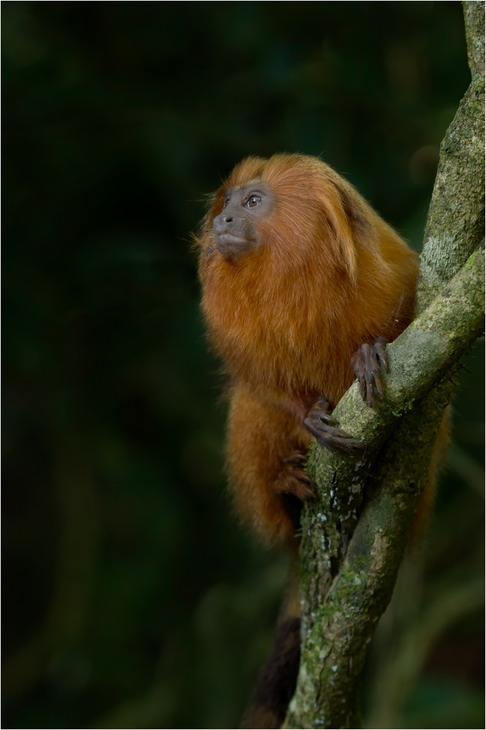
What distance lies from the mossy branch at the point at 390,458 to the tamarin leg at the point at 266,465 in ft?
0.69

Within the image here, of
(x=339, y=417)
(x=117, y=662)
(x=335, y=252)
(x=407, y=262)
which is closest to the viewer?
(x=339, y=417)

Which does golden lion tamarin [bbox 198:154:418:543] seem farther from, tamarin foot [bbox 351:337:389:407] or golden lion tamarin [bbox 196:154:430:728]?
tamarin foot [bbox 351:337:389:407]

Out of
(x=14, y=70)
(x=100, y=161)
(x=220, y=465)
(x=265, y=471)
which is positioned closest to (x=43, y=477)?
(x=220, y=465)

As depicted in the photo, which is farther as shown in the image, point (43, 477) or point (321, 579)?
point (43, 477)

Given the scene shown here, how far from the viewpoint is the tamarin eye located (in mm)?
2270

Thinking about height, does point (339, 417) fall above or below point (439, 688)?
above

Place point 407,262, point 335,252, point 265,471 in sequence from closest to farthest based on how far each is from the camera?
point 335,252, point 407,262, point 265,471

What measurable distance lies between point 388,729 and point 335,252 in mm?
2110

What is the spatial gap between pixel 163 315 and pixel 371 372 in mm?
1952

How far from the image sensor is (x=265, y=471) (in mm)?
2527

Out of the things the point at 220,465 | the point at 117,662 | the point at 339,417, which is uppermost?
the point at 339,417

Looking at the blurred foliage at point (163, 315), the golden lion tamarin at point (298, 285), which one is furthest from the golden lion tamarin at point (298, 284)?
the blurred foliage at point (163, 315)

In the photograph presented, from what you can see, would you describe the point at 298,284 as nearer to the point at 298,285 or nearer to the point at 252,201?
the point at 298,285

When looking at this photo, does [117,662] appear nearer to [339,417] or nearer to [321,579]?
[321,579]
